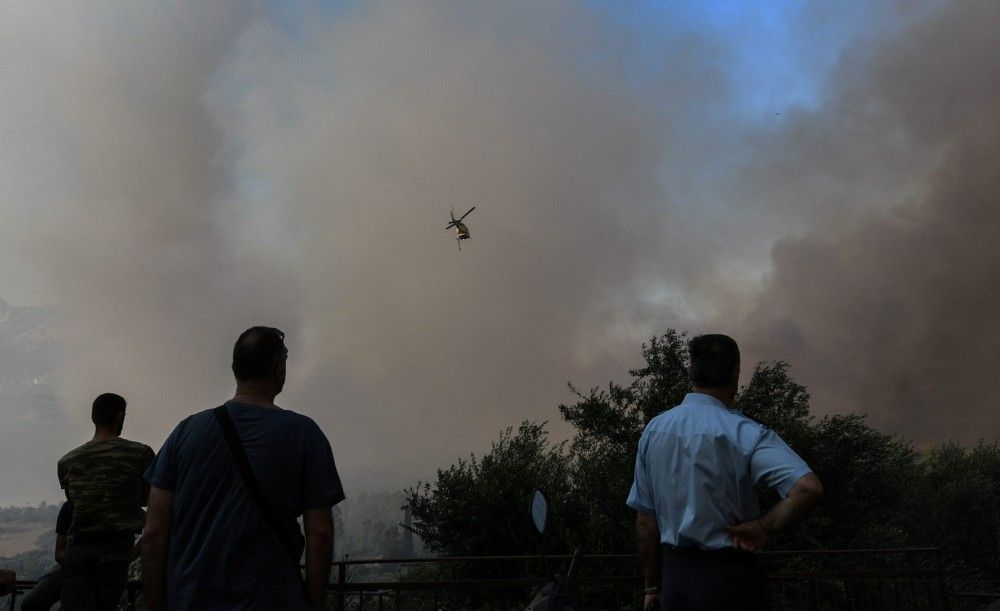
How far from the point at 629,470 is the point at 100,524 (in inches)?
825

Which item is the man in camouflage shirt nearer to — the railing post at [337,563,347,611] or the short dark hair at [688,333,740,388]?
the short dark hair at [688,333,740,388]

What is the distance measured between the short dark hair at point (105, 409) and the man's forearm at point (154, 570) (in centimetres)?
213

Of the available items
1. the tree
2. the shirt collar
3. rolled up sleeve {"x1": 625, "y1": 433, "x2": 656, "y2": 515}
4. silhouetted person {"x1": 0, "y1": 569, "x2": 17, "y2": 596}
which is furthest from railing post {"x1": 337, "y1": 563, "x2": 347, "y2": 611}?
the tree

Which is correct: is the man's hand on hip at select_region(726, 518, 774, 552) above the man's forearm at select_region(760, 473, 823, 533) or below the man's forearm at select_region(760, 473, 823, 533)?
below

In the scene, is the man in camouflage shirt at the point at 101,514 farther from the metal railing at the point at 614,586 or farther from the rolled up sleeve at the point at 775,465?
the rolled up sleeve at the point at 775,465

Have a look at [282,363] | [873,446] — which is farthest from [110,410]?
[873,446]

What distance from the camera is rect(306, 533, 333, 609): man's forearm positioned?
2.81 meters

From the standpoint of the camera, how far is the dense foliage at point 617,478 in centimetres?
1909

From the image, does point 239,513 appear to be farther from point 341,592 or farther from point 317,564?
point 341,592

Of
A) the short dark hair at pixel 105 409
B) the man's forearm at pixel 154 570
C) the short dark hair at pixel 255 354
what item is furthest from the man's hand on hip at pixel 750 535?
the short dark hair at pixel 105 409

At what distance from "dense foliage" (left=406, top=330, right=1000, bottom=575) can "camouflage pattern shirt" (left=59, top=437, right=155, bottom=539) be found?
46.5ft

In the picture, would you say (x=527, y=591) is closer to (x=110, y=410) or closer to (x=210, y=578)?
(x=110, y=410)

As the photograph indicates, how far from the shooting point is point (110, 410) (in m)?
4.68

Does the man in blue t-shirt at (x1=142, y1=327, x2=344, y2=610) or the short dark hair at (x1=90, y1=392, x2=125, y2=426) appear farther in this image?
the short dark hair at (x1=90, y1=392, x2=125, y2=426)
